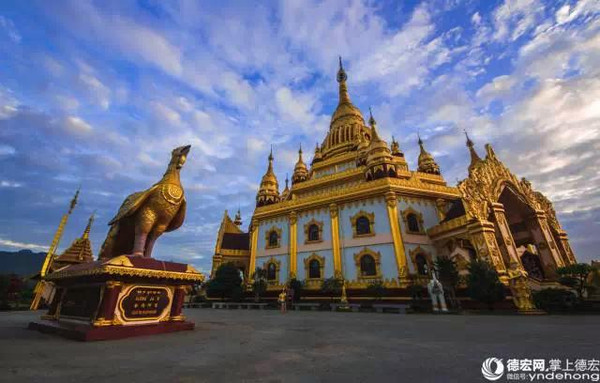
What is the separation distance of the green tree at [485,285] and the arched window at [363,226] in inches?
309

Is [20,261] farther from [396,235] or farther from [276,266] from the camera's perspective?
[396,235]

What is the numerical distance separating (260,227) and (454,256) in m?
16.4

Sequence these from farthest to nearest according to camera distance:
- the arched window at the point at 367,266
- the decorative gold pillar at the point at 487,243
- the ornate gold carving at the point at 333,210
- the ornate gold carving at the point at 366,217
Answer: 1. the ornate gold carving at the point at 333,210
2. the ornate gold carving at the point at 366,217
3. the arched window at the point at 367,266
4. the decorative gold pillar at the point at 487,243

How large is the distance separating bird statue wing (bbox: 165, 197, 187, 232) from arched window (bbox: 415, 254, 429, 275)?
15.6 metres

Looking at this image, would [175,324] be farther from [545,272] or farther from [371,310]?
[545,272]

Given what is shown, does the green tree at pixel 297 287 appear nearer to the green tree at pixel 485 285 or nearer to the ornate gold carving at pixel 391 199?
the ornate gold carving at pixel 391 199

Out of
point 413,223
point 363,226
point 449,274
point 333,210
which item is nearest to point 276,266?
point 333,210

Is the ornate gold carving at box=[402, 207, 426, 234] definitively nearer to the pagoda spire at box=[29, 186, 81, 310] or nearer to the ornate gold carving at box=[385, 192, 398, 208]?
the ornate gold carving at box=[385, 192, 398, 208]

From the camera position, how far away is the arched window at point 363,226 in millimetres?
19552

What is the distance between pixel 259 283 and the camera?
20.4m

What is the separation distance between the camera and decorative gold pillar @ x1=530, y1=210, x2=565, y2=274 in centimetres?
1598

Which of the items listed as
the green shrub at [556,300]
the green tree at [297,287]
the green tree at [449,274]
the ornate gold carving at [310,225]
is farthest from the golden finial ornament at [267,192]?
the green shrub at [556,300]

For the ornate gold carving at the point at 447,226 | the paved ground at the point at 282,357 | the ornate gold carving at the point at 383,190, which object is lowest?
the paved ground at the point at 282,357

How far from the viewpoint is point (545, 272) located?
52.7ft
